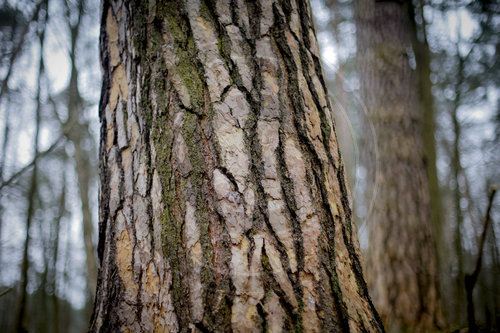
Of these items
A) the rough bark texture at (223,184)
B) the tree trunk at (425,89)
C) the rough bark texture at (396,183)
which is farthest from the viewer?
the tree trunk at (425,89)

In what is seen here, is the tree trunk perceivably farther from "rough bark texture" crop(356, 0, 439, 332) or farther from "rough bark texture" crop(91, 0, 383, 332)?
"rough bark texture" crop(91, 0, 383, 332)

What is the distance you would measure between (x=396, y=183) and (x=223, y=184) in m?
2.23

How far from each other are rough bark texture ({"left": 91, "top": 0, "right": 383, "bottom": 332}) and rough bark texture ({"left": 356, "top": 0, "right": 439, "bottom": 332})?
70.4 inches

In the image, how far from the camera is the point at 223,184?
666 millimetres

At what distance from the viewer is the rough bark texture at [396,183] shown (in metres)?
2.17

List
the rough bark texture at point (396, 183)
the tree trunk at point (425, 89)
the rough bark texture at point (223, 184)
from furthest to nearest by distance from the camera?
the tree trunk at point (425, 89) < the rough bark texture at point (396, 183) < the rough bark texture at point (223, 184)

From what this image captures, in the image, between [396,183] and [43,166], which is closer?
[396,183]

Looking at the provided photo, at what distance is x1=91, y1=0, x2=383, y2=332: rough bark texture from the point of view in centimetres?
63

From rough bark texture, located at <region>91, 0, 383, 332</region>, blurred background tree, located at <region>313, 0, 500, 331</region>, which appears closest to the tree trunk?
blurred background tree, located at <region>313, 0, 500, 331</region>

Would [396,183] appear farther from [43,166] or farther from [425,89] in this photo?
[43,166]

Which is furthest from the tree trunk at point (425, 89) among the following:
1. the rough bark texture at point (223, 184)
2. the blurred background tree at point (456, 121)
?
the rough bark texture at point (223, 184)

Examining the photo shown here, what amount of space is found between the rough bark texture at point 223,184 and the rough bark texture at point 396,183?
5.87 ft

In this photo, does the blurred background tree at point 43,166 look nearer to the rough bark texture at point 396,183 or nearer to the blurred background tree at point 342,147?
the blurred background tree at point 342,147

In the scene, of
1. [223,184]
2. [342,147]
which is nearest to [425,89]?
[342,147]
